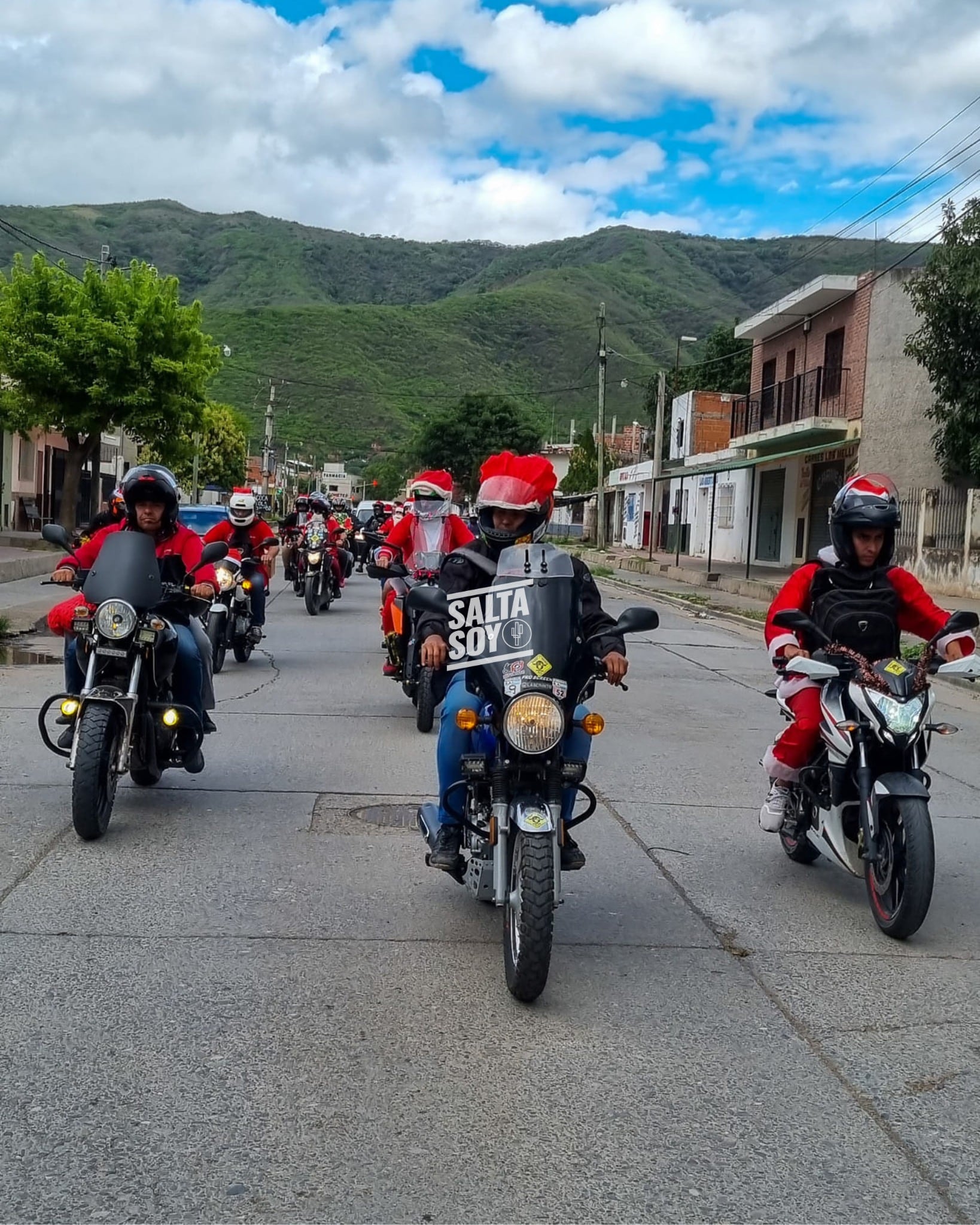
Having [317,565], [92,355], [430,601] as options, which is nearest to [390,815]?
[430,601]

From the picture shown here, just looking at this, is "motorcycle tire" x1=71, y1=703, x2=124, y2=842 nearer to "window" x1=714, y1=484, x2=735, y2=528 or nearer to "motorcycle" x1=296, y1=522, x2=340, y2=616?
"motorcycle" x1=296, y1=522, x2=340, y2=616

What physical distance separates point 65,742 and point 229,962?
2349 millimetres

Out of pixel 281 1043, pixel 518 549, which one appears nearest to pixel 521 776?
pixel 518 549

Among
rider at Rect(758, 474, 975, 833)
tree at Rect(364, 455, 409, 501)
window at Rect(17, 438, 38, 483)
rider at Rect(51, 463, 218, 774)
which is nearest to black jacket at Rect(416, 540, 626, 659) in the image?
rider at Rect(758, 474, 975, 833)

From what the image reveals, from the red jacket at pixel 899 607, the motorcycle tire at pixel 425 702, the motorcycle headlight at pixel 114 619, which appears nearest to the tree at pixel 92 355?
the motorcycle tire at pixel 425 702

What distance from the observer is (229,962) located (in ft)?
15.0

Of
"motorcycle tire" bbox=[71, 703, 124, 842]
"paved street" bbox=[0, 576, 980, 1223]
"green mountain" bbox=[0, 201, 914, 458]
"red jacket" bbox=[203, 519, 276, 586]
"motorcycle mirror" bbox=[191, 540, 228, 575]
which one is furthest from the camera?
"green mountain" bbox=[0, 201, 914, 458]

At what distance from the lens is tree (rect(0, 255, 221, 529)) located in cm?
3219

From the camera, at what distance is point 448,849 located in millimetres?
4852

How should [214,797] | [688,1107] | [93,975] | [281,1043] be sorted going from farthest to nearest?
[214,797]
[93,975]
[281,1043]
[688,1107]

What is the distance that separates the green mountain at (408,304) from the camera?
9794 centimetres

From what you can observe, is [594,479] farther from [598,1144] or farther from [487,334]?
[598,1144]

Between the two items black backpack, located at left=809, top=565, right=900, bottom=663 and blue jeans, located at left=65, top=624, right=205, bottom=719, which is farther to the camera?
blue jeans, located at left=65, top=624, right=205, bottom=719

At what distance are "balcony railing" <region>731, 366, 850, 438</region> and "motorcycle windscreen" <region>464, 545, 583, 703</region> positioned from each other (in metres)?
29.7
